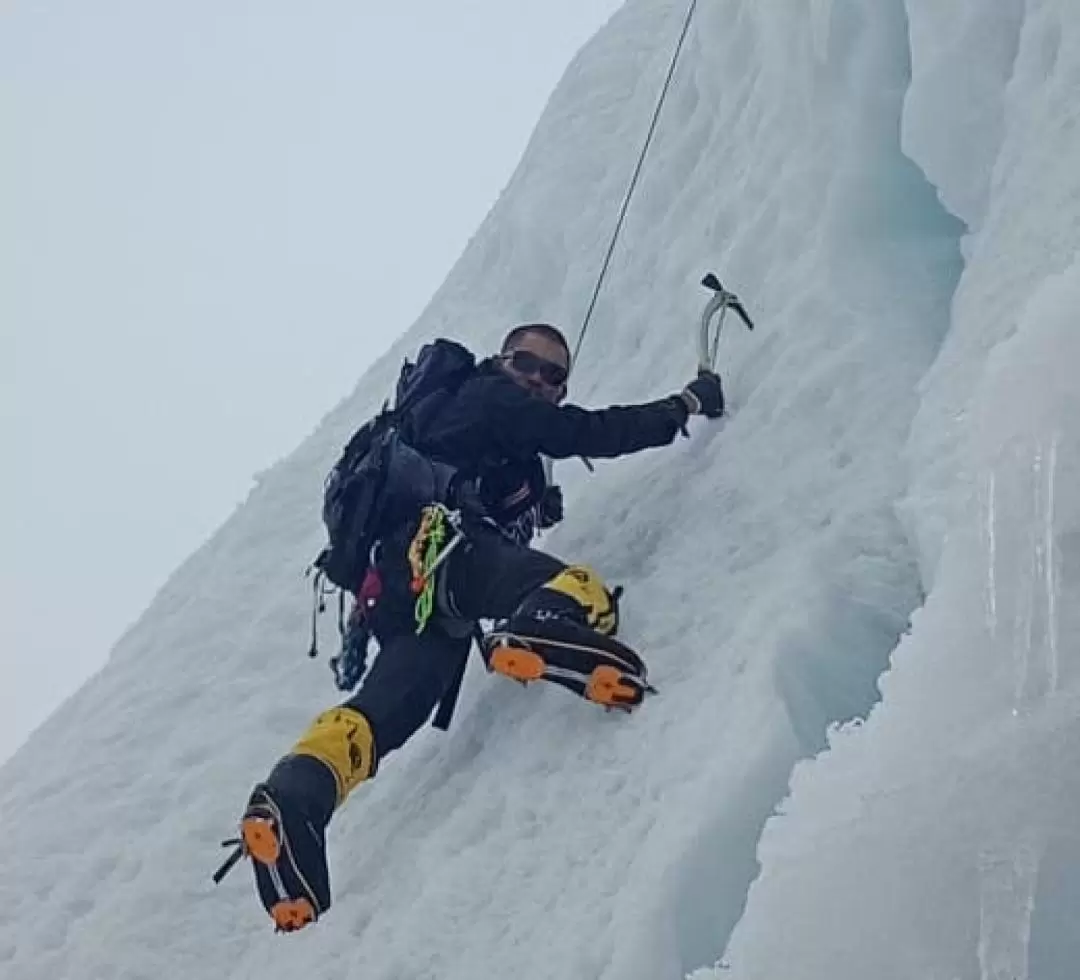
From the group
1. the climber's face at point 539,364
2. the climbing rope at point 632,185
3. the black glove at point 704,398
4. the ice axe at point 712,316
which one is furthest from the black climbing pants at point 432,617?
the climbing rope at point 632,185

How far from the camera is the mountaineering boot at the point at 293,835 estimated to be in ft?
13.3

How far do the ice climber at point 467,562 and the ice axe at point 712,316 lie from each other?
11 centimetres

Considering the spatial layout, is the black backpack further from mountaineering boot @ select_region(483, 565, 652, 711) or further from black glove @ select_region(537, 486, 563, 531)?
mountaineering boot @ select_region(483, 565, 652, 711)

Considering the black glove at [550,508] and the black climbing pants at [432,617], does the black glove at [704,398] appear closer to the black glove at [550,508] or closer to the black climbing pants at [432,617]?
the black glove at [550,508]

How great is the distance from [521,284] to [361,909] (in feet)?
11.0

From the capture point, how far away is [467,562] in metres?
4.70

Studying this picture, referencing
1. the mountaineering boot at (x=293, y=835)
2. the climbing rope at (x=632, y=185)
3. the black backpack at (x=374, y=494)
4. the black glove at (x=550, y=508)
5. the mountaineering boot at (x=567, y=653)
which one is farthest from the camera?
the climbing rope at (x=632, y=185)

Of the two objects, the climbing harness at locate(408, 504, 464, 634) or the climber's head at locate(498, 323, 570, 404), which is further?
the climber's head at locate(498, 323, 570, 404)

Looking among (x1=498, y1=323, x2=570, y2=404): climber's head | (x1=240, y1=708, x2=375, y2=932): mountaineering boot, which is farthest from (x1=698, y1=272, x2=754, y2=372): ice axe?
(x1=240, y1=708, x2=375, y2=932): mountaineering boot

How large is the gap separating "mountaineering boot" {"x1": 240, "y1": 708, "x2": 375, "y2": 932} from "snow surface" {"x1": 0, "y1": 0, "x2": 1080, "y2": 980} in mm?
285

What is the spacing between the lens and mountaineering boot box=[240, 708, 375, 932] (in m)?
4.05

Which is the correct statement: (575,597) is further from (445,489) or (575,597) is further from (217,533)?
(217,533)

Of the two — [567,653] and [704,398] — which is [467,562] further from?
[704,398]

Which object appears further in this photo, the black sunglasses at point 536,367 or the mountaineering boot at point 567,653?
the black sunglasses at point 536,367
